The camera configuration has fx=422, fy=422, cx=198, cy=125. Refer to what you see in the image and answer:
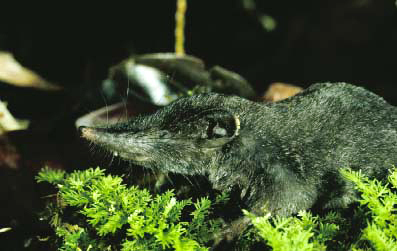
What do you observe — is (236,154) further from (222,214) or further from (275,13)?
(275,13)

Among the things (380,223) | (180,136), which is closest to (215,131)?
(180,136)

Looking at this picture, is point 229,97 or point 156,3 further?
point 156,3

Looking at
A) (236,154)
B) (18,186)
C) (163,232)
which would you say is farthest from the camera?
(18,186)

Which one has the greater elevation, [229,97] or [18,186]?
[229,97]

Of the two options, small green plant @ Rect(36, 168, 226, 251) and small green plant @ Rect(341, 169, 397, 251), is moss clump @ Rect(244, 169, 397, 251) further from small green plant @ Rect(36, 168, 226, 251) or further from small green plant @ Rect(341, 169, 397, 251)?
small green plant @ Rect(36, 168, 226, 251)

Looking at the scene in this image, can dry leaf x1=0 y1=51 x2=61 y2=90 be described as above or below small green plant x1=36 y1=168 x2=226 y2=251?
above

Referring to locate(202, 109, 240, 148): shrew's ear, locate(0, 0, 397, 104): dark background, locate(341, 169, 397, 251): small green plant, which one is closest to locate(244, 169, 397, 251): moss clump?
locate(341, 169, 397, 251): small green plant

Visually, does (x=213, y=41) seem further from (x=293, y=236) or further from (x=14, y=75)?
(x=293, y=236)

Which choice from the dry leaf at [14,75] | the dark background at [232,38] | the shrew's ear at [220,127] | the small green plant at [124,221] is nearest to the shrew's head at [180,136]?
the shrew's ear at [220,127]

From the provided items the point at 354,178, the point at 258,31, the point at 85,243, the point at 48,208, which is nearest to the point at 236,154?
the point at 354,178
